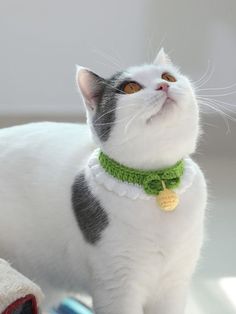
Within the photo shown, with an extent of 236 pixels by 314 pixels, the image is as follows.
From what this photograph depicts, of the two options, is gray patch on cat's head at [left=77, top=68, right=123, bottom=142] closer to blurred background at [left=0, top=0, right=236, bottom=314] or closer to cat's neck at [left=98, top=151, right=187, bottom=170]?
cat's neck at [left=98, top=151, right=187, bottom=170]

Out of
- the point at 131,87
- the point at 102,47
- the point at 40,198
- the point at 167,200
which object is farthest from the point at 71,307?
the point at 102,47

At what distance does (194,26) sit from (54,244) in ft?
3.20

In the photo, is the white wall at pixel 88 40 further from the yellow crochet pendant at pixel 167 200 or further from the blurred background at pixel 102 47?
the yellow crochet pendant at pixel 167 200

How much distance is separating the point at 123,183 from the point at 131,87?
5.9 inches

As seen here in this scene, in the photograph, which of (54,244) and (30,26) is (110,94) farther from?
(30,26)

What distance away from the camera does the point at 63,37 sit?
1799 mm

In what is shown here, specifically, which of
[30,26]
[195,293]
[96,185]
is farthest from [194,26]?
[96,185]

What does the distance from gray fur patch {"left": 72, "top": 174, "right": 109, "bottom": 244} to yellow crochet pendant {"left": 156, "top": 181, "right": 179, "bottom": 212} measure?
9 cm

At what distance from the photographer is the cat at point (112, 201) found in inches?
37.2

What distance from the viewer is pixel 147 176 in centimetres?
99

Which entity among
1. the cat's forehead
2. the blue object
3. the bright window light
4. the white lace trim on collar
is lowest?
the blue object

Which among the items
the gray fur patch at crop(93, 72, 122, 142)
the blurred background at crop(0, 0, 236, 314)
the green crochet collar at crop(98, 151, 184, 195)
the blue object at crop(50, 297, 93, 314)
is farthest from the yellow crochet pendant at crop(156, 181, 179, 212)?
the blurred background at crop(0, 0, 236, 314)

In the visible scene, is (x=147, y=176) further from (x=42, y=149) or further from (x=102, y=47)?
(x=102, y=47)

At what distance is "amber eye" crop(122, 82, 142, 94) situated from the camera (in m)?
0.96
